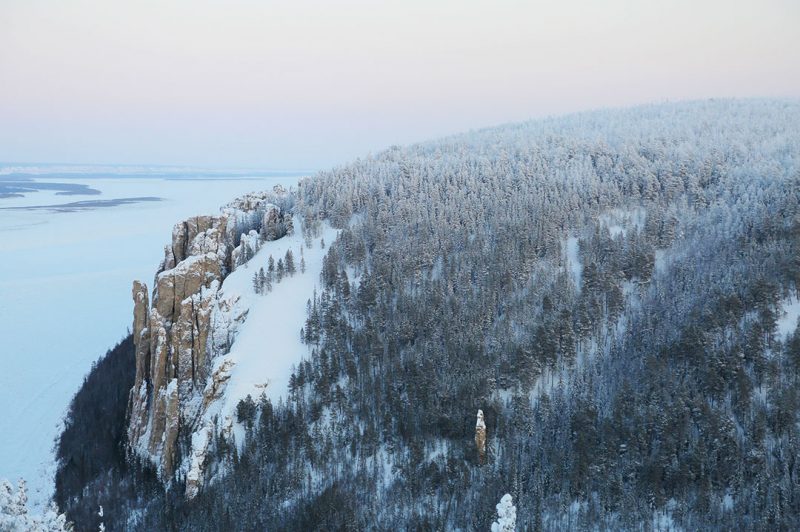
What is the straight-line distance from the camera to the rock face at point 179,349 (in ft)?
222

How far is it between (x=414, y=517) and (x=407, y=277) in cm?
3952

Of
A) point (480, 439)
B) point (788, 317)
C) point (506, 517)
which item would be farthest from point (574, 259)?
point (506, 517)

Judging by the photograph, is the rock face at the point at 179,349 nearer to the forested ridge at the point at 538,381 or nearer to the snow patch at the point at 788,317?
the forested ridge at the point at 538,381

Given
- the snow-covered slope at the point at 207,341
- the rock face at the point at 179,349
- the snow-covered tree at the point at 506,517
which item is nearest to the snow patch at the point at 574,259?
the snow-covered slope at the point at 207,341

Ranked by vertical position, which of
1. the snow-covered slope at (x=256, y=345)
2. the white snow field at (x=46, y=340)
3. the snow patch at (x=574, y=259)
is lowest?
the white snow field at (x=46, y=340)

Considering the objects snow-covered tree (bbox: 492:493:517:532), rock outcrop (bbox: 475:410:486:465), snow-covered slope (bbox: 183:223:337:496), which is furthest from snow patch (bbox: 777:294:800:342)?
snow-covered slope (bbox: 183:223:337:496)

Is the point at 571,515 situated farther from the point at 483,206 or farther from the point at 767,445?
the point at 483,206

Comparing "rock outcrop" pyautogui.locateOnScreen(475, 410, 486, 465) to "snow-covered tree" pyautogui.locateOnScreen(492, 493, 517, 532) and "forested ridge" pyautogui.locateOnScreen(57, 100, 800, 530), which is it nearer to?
"forested ridge" pyautogui.locateOnScreen(57, 100, 800, 530)

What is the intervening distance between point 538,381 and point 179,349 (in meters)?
46.3

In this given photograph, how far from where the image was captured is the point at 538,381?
67.5 m

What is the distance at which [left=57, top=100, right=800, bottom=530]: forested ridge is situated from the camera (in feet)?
175

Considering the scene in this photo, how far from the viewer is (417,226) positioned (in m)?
101

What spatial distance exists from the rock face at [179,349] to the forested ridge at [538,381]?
16.9 ft

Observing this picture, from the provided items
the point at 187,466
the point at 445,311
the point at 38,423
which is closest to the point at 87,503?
the point at 187,466
